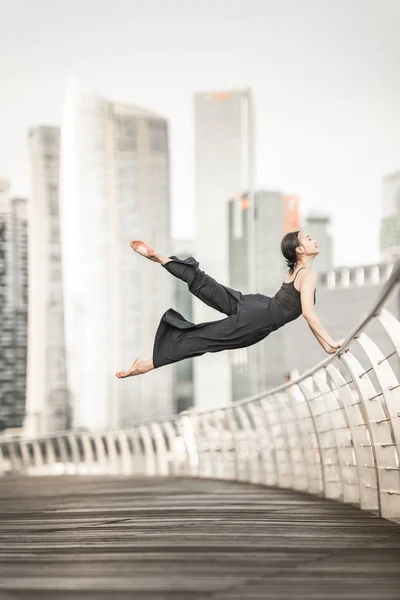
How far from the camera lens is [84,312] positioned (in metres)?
126

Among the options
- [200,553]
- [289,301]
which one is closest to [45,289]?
[289,301]

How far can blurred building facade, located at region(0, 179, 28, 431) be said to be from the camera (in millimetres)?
159750

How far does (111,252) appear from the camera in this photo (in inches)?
5330

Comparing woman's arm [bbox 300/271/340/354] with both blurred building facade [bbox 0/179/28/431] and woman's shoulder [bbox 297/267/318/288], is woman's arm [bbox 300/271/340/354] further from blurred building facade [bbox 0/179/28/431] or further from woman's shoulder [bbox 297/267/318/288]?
blurred building facade [bbox 0/179/28/431]

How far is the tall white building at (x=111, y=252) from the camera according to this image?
126688 mm

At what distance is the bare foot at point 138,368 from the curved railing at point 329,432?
1.04 metres

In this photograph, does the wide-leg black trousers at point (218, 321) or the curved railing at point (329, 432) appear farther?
the wide-leg black trousers at point (218, 321)

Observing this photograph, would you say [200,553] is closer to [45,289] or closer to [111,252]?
[111,252]

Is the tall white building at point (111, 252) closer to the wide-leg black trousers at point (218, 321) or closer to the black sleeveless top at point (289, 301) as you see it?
the wide-leg black trousers at point (218, 321)

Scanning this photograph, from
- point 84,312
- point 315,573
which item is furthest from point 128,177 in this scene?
point 315,573

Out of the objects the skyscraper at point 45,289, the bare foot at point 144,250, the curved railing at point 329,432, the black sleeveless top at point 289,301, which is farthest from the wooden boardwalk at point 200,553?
the skyscraper at point 45,289

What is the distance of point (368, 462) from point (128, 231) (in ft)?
437

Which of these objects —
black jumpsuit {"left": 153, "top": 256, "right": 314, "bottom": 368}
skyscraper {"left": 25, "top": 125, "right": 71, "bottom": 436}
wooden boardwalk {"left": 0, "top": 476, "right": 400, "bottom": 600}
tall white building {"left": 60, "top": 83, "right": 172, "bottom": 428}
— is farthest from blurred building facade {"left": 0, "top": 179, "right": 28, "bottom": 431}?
wooden boardwalk {"left": 0, "top": 476, "right": 400, "bottom": 600}

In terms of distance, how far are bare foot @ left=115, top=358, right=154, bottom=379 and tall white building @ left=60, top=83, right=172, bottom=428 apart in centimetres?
11851
